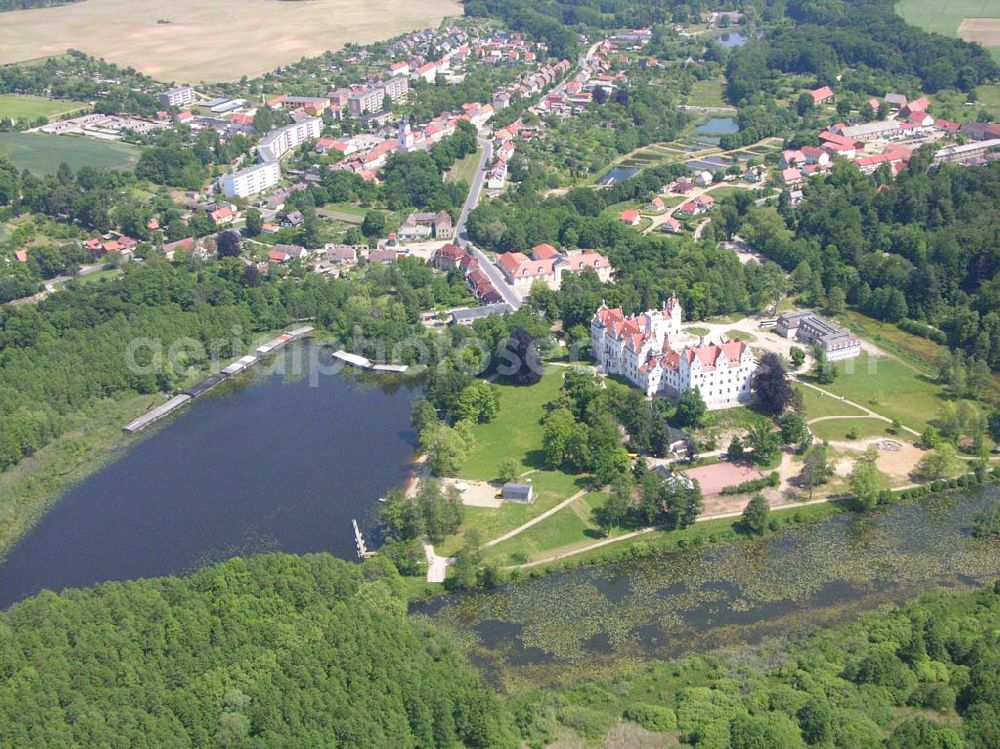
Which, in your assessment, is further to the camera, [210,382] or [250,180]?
[250,180]

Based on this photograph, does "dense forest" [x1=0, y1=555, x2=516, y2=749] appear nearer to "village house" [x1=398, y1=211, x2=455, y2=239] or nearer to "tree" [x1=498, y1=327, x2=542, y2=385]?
"tree" [x1=498, y1=327, x2=542, y2=385]

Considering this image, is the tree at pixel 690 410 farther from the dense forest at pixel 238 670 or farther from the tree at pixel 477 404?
the dense forest at pixel 238 670

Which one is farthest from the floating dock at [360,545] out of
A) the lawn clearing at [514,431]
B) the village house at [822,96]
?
the village house at [822,96]

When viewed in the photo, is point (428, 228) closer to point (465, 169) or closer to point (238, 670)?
point (465, 169)

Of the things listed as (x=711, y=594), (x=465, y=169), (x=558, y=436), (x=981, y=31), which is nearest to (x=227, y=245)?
(x=465, y=169)

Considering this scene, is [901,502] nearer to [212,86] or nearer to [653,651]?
[653,651]

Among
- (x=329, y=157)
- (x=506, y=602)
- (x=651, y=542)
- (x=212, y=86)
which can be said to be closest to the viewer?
(x=506, y=602)

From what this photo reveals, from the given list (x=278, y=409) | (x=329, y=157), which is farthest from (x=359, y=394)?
(x=329, y=157)
